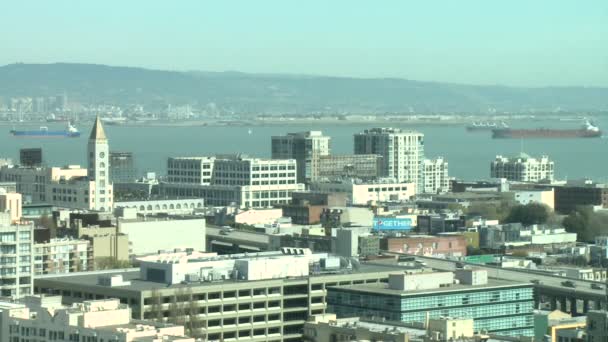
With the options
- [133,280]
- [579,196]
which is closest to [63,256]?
[133,280]

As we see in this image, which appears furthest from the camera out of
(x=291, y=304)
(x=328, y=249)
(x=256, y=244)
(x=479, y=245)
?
(x=479, y=245)

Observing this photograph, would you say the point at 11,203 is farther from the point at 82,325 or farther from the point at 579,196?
the point at 579,196

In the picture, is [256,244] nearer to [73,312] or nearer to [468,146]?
[73,312]

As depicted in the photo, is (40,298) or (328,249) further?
(328,249)

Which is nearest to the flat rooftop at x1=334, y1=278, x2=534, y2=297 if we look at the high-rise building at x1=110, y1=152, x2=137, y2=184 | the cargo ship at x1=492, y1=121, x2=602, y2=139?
the high-rise building at x1=110, y1=152, x2=137, y2=184

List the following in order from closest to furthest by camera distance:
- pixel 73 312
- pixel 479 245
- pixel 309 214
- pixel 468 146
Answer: pixel 73 312 → pixel 479 245 → pixel 309 214 → pixel 468 146

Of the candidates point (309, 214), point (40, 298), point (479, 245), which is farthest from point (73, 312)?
point (309, 214)
